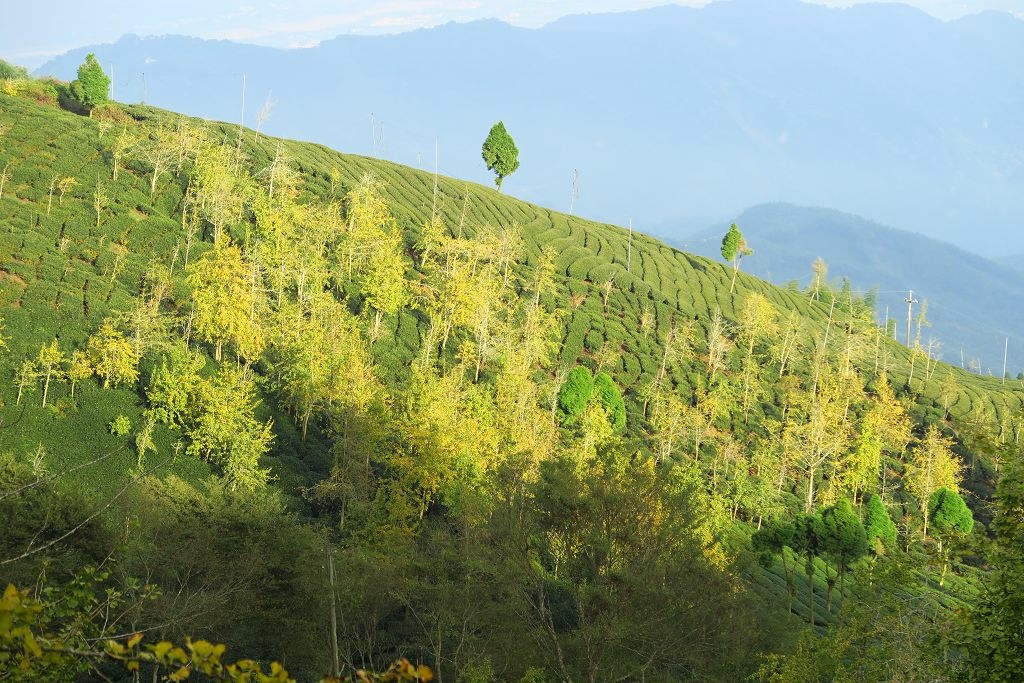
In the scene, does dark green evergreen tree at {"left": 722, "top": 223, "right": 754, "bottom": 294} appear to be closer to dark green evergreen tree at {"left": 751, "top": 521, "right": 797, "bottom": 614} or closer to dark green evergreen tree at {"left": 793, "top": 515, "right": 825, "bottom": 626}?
dark green evergreen tree at {"left": 751, "top": 521, "right": 797, "bottom": 614}

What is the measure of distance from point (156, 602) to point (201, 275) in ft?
121

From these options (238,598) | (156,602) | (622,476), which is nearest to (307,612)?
(238,598)

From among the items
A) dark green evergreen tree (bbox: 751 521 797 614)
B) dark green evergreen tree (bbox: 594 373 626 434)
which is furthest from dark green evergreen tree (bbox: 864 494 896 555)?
dark green evergreen tree (bbox: 594 373 626 434)

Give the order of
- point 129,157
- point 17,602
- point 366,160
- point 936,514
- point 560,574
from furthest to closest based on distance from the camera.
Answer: point 366,160 → point 129,157 → point 936,514 → point 560,574 → point 17,602

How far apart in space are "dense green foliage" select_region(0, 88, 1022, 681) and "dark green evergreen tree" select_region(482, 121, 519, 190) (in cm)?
435

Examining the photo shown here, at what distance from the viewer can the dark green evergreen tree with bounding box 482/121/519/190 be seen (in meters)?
118

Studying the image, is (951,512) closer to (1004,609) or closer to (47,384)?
(1004,609)

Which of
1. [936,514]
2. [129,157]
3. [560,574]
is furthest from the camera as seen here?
[129,157]

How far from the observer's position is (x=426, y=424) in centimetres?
4725

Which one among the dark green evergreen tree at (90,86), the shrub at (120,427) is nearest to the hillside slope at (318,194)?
the dark green evergreen tree at (90,86)

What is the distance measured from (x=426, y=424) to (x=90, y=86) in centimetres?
7232

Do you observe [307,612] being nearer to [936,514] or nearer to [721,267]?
[936,514]

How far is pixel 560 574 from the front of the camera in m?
29.5

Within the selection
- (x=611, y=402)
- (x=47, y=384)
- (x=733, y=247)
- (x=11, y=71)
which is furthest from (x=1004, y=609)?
(x=11, y=71)
